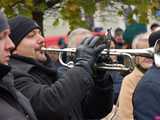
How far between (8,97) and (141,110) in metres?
1.06

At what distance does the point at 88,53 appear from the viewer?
3.97 m

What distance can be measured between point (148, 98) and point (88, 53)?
0.53 metres

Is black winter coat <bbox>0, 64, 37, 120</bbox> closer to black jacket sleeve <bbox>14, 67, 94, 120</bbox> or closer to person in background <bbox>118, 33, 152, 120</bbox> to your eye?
black jacket sleeve <bbox>14, 67, 94, 120</bbox>

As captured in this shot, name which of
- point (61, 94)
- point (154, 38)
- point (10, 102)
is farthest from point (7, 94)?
point (154, 38)

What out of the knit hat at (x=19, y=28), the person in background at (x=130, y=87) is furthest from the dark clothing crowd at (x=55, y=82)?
the person in background at (x=130, y=87)

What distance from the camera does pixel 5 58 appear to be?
11.6 feet

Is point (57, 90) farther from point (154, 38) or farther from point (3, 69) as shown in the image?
point (154, 38)

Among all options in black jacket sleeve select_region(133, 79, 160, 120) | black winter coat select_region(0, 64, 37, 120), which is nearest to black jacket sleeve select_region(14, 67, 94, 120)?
black winter coat select_region(0, 64, 37, 120)

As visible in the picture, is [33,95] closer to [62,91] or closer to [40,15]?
[62,91]

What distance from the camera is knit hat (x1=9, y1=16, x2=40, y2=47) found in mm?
4359

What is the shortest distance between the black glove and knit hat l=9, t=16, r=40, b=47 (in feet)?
1.76

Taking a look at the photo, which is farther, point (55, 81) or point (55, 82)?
point (55, 81)

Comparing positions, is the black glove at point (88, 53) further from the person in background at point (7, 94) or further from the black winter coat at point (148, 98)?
the person in background at point (7, 94)

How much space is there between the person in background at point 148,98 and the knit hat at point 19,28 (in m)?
0.92
